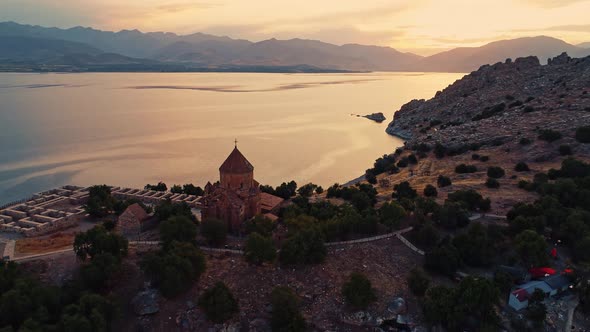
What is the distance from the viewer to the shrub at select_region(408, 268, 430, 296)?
887 inches

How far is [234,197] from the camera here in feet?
99.5

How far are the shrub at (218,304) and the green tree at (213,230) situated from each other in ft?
20.9

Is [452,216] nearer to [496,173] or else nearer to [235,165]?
[496,173]

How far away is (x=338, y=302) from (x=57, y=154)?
61.2 metres

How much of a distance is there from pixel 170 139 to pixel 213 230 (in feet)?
187

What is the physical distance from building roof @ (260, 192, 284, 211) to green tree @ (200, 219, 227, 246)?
20.1 feet

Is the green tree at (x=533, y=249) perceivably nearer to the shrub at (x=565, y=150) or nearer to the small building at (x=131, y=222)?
the shrub at (x=565, y=150)

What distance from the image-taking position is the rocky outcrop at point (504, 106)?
181 feet

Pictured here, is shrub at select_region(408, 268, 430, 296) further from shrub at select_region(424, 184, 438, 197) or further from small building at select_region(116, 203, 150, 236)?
small building at select_region(116, 203, 150, 236)

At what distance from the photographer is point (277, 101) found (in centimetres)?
14612

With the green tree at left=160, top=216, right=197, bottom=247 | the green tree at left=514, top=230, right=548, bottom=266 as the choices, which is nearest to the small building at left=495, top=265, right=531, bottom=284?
the green tree at left=514, top=230, right=548, bottom=266

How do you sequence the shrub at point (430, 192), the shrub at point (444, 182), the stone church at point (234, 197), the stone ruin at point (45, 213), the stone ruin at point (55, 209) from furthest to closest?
the shrub at point (444, 182) < the shrub at point (430, 192) < the stone ruin at point (55, 209) < the stone ruin at point (45, 213) < the stone church at point (234, 197)

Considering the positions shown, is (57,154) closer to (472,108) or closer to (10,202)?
(10,202)

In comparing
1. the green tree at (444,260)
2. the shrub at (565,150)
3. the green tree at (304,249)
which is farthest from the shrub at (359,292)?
the shrub at (565,150)
